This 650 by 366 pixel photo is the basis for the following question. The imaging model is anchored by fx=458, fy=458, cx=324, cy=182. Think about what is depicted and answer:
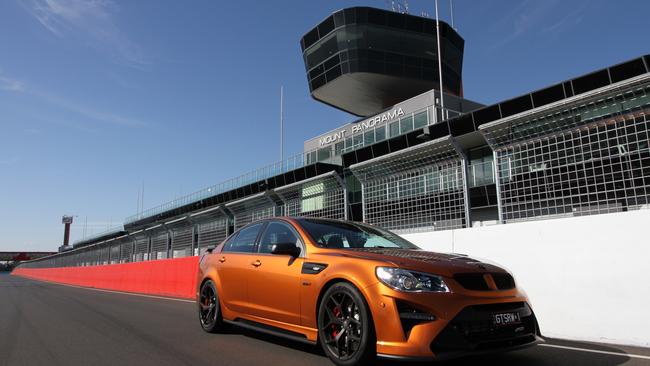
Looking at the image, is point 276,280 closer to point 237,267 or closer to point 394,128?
point 237,267

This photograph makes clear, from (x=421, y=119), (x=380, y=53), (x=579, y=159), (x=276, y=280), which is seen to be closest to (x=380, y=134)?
(x=421, y=119)

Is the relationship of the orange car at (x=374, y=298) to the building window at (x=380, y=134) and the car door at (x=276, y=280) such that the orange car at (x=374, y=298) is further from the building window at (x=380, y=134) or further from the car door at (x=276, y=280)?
the building window at (x=380, y=134)

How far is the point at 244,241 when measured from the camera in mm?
5914

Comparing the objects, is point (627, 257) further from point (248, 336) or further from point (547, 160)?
point (248, 336)

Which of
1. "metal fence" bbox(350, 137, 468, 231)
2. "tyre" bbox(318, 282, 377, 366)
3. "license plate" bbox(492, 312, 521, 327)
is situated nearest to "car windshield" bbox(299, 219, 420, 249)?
"tyre" bbox(318, 282, 377, 366)

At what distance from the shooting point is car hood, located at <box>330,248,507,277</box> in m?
3.68

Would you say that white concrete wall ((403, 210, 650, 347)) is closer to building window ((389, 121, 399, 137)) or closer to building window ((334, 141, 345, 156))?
building window ((389, 121, 399, 137))

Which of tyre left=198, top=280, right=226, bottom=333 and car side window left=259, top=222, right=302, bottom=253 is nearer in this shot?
car side window left=259, top=222, right=302, bottom=253

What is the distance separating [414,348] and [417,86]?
43857 millimetres

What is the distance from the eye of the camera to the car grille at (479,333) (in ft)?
11.1

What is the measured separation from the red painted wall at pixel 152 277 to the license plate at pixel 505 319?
1135 centimetres

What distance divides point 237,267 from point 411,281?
2659 millimetres

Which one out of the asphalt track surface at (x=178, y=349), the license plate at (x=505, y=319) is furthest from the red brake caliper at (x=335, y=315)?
the license plate at (x=505, y=319)

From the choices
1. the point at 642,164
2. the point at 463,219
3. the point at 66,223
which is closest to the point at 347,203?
the point at 463,219
